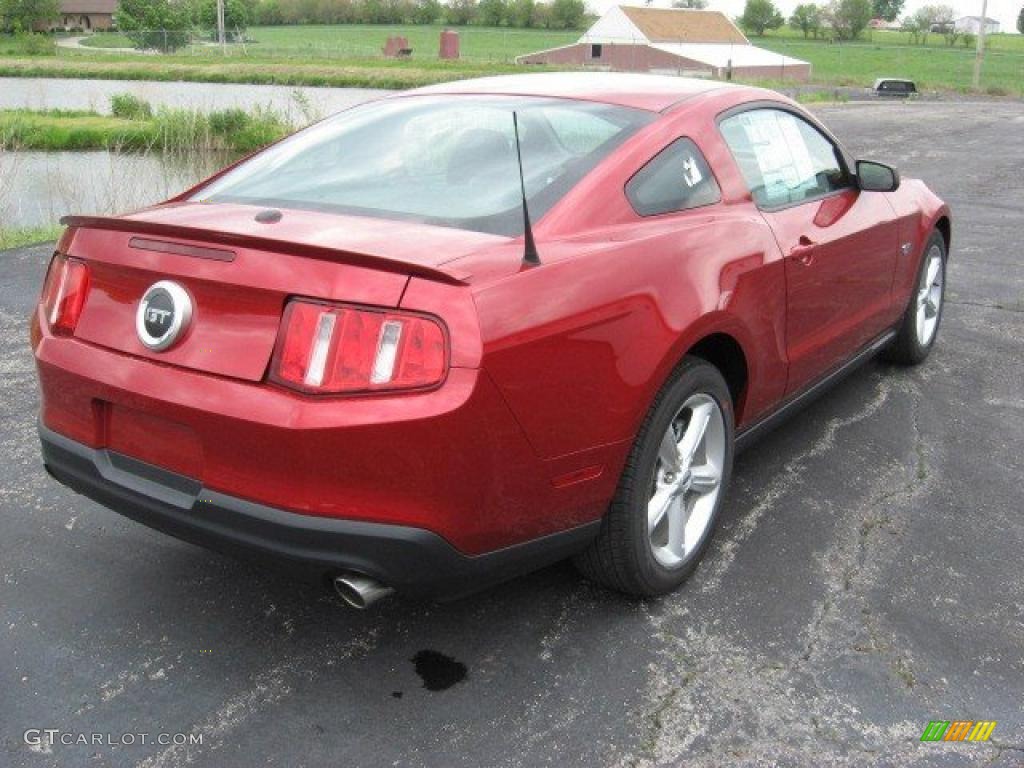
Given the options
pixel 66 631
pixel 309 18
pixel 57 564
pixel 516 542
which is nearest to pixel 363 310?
pixel 516 542

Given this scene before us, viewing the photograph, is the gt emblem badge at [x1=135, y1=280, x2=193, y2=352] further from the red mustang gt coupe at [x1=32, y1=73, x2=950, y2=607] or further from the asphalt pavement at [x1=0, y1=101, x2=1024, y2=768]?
the asphalt pavement at [x1=0, y1=101, x2=1024, y2=768]

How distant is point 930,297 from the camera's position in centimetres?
539

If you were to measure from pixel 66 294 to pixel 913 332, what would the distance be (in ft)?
13.2

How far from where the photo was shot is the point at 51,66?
59531 millimetres

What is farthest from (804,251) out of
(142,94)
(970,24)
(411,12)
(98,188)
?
(970,24)

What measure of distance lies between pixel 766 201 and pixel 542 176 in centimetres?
102

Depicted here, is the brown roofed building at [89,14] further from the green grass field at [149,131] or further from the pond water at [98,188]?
the pond water at [98,188]

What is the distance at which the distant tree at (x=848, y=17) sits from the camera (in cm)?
11762

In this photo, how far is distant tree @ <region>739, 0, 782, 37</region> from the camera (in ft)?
428

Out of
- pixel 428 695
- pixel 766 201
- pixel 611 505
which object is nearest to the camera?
pixel 428 695

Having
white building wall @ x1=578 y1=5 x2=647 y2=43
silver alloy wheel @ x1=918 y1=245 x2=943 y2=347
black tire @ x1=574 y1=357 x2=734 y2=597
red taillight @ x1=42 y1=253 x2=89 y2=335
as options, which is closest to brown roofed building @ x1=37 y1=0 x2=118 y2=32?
white building wall @ x1=578 y1=5 x2=647 y2=43

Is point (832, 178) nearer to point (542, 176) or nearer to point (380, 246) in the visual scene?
point (542, 176)

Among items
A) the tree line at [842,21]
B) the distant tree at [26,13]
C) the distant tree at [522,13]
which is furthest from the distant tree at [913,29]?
the distant tree at [26,13]

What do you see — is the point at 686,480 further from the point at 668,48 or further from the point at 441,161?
the point at 668,48
